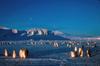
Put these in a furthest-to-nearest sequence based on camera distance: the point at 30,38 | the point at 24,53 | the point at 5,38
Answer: the point at 30,38 < the point at 5,38 < the point at 24,53

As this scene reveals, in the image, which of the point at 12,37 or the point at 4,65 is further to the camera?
the point at 12,37

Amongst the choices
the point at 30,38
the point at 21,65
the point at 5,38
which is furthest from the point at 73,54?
the point at 30,38

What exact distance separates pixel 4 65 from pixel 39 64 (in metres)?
1.88

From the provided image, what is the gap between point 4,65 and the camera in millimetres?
15414

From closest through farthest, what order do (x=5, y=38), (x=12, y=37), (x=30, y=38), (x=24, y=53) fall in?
(x=24, y=53)
(x=5, y=38)
(x=12, y=37)
(x=30, y=38)

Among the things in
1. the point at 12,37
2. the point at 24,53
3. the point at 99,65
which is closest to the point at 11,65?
the point at 99,65

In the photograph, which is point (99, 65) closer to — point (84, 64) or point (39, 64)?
point (84, 64)

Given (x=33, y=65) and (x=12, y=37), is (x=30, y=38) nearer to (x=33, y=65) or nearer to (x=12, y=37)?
(x=12, y=37)

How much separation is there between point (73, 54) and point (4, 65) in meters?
7.63

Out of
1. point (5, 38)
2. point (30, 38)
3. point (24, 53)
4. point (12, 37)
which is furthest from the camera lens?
point (30, 38)

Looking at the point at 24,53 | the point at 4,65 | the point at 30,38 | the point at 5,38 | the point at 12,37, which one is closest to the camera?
the point at 4,65

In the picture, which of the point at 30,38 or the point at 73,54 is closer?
the point at 73,54

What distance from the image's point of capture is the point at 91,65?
1580 centimetres

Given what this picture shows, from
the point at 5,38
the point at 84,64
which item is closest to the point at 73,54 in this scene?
the point at 84,64
